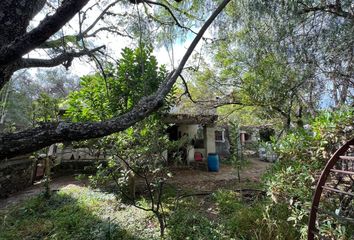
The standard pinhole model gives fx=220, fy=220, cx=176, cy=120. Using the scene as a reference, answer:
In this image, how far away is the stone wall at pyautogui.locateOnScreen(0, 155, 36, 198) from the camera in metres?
6.25

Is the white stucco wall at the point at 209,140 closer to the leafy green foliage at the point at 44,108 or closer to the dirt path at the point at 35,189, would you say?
the dirt path at the point at 35,189

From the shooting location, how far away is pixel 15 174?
6.80 m

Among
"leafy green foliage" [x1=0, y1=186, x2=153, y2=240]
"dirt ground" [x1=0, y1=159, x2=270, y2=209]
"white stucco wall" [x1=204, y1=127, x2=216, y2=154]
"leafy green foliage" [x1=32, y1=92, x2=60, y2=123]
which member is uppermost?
"leafy green foliage" [x1=32, y1=92, x2=60, y2=123]

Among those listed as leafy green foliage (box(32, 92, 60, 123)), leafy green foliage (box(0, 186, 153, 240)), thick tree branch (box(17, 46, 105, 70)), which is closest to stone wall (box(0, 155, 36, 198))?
leafy green foliage (box(0, 186, 153, 240))

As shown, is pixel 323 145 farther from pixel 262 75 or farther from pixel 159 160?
pixel 159 160

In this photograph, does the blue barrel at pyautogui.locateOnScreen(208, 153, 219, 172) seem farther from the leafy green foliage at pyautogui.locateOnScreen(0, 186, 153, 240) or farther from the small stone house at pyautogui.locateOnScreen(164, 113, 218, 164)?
the leafy green foliage at pyautogui.locateOnScreen(0, 186, 153, 240)

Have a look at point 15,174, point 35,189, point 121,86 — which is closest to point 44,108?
point 121,86

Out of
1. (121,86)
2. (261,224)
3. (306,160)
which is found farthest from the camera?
(121,86)

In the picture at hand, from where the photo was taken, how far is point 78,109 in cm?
526

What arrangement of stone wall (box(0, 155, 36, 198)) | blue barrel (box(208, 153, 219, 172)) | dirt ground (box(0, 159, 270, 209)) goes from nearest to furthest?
stone wall (box(0, 155, 36, 198)), dirt ground (box(0, 159, 270, 209)), blue barrel (box(208, 153, 219, 172))

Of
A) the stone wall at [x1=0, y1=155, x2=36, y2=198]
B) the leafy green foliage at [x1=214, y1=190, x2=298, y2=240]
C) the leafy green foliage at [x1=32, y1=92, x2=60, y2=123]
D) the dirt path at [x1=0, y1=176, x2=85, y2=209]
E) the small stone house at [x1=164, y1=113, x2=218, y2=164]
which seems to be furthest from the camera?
the small stone house at [x1=164, y1=113, x2=218, y2=164]

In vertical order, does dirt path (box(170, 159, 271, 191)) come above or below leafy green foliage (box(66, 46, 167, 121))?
below

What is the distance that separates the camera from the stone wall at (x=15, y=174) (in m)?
6.25

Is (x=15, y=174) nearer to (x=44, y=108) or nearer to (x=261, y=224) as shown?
(x=44, y=108)
